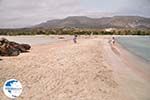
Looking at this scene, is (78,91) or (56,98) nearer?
(56,98)

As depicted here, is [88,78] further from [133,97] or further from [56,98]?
[56,98]

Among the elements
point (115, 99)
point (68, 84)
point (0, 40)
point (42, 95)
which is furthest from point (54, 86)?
point (0, 40)

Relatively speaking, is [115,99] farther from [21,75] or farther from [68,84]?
[21,75]

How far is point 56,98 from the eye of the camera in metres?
9.34

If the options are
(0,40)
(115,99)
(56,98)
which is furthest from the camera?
(0,40)

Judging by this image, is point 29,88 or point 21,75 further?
point 21,75

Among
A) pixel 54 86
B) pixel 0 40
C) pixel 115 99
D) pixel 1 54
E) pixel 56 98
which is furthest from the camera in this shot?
pixel 0 40

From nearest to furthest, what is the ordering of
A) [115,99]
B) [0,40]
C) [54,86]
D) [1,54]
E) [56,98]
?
[56,98]
[115,99]
[54,86]
[1,54]
[0,40]

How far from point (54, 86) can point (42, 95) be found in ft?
4.91

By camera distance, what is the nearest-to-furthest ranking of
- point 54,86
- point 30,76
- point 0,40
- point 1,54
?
point 54,86 < point 30,76 < point 1,54 < point 0,40

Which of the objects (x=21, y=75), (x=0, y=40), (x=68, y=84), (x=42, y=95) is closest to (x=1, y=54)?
(x=0, y=40)

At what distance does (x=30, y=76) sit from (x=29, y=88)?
7.75 feet

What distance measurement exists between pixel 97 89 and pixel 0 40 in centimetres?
1884

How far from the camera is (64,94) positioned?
989 centimetres
